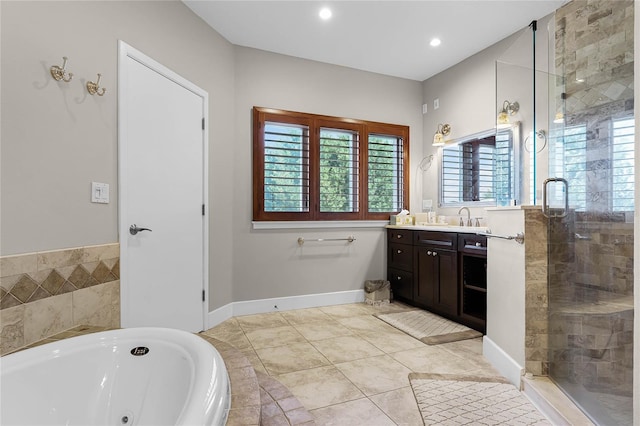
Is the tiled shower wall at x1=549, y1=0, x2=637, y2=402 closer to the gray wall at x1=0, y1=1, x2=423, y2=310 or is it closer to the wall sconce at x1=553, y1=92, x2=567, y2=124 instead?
the wall sconce at x1=553, y1=92, x2=567, y2=124

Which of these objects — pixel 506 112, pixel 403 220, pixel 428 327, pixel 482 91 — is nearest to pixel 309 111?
pixel 403 220

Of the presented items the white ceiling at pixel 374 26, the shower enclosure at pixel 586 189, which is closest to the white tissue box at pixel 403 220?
the white ceiling at pixel 374 26

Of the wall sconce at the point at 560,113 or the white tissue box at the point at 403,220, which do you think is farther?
the white tissue box at the point at 403,220

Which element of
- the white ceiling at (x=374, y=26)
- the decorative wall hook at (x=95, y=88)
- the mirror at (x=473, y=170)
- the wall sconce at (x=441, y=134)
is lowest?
the mirror at (x=473, y=170)

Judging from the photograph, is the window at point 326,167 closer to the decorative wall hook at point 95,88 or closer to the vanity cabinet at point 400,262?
the vanity cabinet at point 400,262

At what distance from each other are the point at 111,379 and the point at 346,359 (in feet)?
5.03

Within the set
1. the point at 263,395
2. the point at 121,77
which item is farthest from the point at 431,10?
the point at 263,395

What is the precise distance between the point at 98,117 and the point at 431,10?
8.79 ft

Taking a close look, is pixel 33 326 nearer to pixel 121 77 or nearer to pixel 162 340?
pixel 162 340

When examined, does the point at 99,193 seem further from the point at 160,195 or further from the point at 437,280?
the point at 437,280

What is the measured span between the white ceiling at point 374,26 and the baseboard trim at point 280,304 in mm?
2642

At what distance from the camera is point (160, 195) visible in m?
2.57

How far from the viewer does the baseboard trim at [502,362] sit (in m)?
2.06

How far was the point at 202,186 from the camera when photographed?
3055mm
